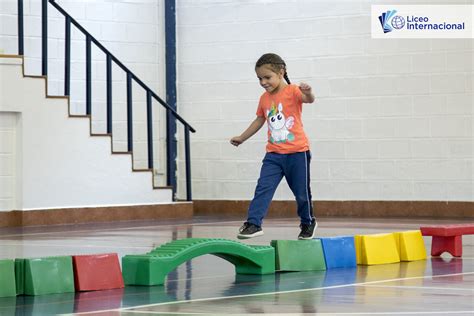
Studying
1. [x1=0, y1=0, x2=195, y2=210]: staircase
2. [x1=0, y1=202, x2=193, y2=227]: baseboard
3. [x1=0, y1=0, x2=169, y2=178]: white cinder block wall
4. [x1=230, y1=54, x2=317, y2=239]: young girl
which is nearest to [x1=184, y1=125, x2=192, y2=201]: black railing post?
[x1=0, y1=202, x2=193, y2=227]: baseboard

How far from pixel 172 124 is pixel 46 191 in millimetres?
2691

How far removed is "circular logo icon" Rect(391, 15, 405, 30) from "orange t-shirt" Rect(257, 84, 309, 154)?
6021mm

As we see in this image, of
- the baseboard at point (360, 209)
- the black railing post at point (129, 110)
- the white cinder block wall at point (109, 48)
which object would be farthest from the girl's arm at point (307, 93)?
the white cinder block wall at point (109, 48)

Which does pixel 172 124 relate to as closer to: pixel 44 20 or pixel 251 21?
pixel 251 21

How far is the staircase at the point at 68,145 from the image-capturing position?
1236 cm

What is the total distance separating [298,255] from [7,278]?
2.01m

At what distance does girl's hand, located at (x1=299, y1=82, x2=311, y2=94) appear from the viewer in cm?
744

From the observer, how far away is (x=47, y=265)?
566 cm

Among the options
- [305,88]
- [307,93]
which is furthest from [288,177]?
[305,88]

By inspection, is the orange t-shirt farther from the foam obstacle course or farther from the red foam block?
the red foam block

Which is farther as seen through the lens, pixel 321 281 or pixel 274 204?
pixel 274 204

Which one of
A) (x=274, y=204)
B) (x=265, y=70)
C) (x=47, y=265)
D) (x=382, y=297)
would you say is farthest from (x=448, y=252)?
(x=274, y=204)

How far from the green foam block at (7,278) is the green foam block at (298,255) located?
1826 mm

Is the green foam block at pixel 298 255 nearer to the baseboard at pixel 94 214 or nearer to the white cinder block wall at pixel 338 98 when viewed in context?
the baseboard at pixel 94 214
